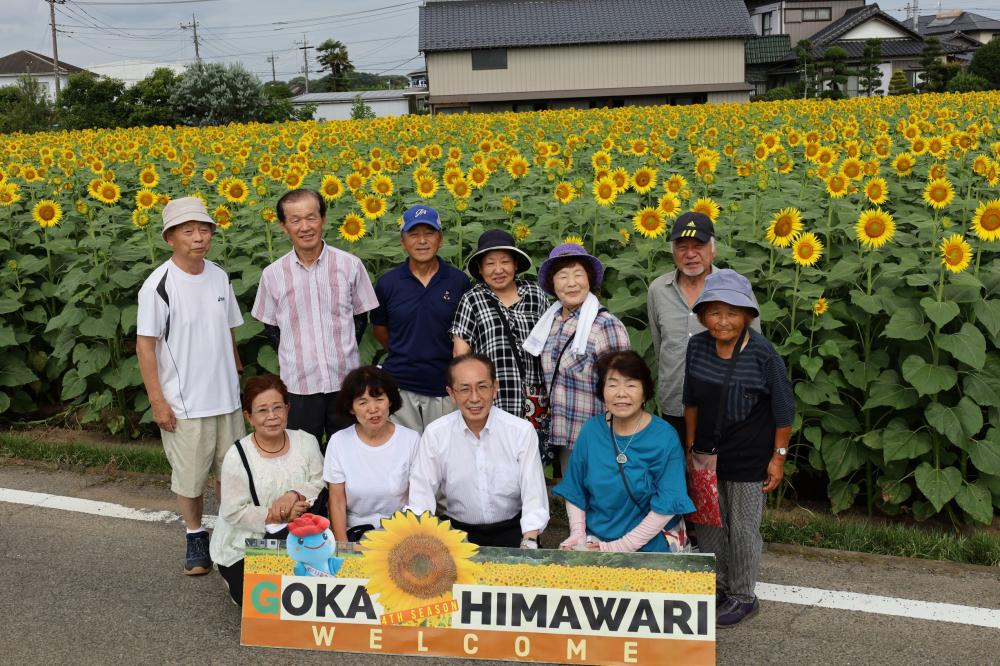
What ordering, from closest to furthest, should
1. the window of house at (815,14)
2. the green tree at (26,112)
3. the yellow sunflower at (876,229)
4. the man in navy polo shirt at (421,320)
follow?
the man in navy polo shirt at (421,320), the yellow sunflower at (876,229), the green tree at (26,112), the window of house at (815,14)

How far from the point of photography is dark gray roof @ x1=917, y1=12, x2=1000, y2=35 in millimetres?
79750

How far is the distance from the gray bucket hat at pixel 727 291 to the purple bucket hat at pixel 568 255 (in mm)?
499

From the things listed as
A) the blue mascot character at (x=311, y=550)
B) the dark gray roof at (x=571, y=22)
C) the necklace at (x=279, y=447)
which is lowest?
the blue mascot character at (x=311, y=550)

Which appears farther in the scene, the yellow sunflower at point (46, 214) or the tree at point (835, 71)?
the tree at point (835, 71)

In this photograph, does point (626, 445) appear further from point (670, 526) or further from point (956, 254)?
A: point (956, 254)

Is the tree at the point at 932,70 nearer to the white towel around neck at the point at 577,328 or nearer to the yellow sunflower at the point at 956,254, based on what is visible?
the yellow sunflower at the point at 956,254

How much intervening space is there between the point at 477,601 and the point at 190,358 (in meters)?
1.63

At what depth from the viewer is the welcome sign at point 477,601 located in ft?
10.5

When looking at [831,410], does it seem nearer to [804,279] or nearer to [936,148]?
[804,279]

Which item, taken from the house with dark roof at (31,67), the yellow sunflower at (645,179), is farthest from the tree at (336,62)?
the yellow sunflower at (645,179)

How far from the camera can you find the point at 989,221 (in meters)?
4.21

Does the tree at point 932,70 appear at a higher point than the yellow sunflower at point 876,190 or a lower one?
higher

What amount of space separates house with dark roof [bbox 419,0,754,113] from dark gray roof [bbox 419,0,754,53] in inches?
1.8

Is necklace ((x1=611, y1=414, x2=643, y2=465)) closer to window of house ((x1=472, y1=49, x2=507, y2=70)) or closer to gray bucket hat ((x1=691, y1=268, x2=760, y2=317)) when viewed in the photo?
gray bucket hat ((x1=691, y1=268, x2=760, y2=317))
